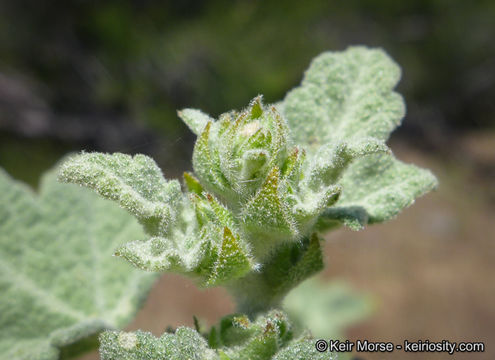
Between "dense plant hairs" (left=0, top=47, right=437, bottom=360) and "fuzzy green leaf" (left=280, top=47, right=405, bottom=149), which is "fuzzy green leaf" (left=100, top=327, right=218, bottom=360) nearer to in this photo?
"dense plant hairs" (left=0, top=47, right=437, bottom=360)

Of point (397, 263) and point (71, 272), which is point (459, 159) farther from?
point (71, 272)

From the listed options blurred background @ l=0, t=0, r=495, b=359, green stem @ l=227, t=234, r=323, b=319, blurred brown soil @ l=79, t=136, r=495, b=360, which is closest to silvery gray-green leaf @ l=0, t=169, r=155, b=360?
green stem @ l=227, t=234, r=323, b=319

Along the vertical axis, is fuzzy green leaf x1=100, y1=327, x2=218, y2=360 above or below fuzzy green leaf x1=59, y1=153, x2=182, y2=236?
below

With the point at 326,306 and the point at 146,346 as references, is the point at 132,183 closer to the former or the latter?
the point at 146,346

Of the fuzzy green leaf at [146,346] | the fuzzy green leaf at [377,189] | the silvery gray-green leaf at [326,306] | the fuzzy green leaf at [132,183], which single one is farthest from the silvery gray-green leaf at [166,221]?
the silvery gray-green leaf at [326,306]

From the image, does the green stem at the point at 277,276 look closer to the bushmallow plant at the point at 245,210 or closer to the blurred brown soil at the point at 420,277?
the bushmallow plant at the point at 245,210

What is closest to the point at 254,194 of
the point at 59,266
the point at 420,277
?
the point at 59,266
